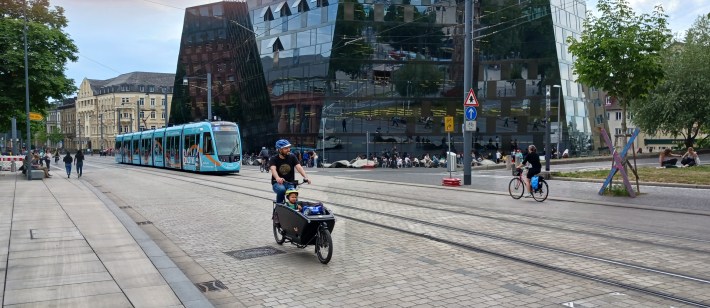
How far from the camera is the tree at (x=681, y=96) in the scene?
131 ft

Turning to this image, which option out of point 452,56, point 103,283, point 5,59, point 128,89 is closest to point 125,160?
point 5,59

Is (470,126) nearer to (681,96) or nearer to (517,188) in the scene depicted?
(517,188)

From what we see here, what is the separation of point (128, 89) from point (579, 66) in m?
116

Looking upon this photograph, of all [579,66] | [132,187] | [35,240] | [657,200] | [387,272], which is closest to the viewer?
[387,272]

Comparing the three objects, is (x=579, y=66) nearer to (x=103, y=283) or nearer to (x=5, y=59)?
(x=103, y=283)

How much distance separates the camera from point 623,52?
16.5 meters

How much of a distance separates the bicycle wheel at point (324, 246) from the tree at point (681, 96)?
129 ft

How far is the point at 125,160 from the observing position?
1928 inches

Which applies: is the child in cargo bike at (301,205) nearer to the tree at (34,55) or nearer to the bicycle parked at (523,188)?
the bicycle parked at (523,188)

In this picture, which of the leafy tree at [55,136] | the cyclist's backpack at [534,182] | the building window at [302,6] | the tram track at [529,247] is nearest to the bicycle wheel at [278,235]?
the tram track at [529,247]

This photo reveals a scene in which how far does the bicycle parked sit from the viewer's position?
49.6 ft

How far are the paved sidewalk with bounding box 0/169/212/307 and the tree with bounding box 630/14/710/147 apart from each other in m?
39.9

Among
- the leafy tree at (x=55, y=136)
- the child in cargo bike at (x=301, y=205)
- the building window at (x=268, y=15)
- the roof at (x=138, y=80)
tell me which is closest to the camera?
the child in cargo bike at (x=301, y=205)

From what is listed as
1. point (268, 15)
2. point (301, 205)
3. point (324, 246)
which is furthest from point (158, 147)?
point (324, 246)
